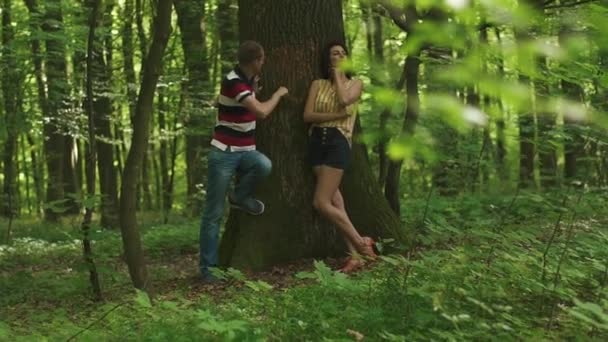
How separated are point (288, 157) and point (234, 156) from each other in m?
0.51

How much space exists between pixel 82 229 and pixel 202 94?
742 centimetres

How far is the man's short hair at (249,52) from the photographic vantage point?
5.52 meters

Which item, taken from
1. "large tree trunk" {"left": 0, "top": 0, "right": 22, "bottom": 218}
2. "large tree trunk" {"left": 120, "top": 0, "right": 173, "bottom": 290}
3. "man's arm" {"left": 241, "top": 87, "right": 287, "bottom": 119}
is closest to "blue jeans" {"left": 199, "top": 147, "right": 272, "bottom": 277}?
"man's arm" {"left": 241, "top": 87, "right": 287, "bottom": 119}

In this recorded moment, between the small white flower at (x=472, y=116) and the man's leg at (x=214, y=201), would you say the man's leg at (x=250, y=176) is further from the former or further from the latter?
the small white flower at (x=472, y=116)

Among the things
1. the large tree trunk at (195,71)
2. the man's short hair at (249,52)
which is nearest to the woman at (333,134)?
the man's short hair at (249,52)

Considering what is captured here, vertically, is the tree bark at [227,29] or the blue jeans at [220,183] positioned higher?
the tree bark at [227,29]

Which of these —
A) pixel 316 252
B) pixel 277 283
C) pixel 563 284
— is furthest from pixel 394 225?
pixel 563 284

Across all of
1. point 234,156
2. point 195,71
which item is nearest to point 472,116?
point 234,156

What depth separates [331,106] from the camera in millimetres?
5793

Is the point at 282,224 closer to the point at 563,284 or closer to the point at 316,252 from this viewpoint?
the point at 316,252

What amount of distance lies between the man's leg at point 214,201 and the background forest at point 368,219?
227 mm

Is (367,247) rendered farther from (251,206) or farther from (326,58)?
(326,58)

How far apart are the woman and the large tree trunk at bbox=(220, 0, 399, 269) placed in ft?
0.48

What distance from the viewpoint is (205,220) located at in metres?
5.83
